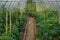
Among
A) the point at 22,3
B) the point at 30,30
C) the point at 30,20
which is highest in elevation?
the point at 22,3

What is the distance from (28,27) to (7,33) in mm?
771

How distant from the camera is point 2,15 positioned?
165 inches

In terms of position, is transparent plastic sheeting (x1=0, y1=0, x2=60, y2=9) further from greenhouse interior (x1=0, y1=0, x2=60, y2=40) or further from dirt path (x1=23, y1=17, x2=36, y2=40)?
dirt path (x1=23, y1=17, x2=36, y2=40)

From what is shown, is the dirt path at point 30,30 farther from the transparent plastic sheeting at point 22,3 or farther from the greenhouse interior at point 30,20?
the transparent plastic sheeting at point 22,3

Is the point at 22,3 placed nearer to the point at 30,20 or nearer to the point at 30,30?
the point at 30,20

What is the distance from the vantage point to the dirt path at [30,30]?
13.9 ft

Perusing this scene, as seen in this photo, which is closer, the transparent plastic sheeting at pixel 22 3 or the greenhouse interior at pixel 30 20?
the greenhouse interior at pixel 30 20

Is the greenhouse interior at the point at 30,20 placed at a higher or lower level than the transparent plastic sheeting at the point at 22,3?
lower

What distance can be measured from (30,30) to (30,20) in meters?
0.37

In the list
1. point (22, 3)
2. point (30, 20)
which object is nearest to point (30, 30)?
point (30, 20)

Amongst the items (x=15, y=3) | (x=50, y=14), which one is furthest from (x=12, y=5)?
(x=50, y=14)

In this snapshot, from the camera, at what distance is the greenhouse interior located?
12.8 feet

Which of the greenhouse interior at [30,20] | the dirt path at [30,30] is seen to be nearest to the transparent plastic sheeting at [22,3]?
the greenhouse interior at [30,20]

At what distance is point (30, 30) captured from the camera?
445cm
